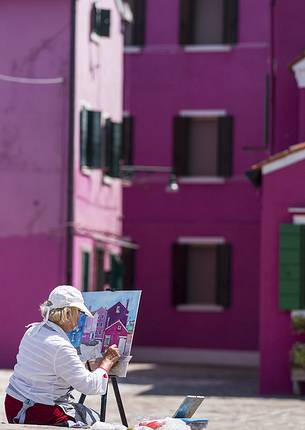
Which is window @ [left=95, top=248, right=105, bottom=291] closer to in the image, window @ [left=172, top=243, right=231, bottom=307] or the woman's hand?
window @ [left=172, top=243, right=231, bottom=307]

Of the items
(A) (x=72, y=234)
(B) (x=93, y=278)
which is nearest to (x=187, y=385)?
(A) (x=72, y=234)

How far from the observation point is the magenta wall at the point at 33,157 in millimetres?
25141

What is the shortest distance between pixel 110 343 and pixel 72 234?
14887 mm

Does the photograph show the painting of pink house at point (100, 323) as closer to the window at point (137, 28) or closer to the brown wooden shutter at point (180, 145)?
the brown wooden shutter at point (180, 145)

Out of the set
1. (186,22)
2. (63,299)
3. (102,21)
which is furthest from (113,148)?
(63,299)

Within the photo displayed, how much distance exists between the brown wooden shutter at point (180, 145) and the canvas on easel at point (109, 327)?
2016 centimetres

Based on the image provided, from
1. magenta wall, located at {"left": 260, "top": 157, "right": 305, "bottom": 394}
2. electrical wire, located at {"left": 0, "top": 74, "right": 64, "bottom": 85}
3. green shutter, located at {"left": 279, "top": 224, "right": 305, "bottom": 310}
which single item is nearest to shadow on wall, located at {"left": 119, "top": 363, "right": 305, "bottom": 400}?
magenta wall, located at {"left": 260, "top": 157, "right": 305, "bottom": 394}

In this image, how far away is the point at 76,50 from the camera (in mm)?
25562

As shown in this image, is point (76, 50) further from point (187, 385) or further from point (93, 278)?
point (187, 385)

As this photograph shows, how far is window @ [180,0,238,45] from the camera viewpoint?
102 feet

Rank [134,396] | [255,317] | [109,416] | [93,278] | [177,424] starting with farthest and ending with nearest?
[255,317] → [93,278] → [134,396] → [109,416] → [177,424]

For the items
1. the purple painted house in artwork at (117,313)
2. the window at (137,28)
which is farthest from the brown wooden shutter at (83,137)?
the purple painted house in artwork at (117,313)

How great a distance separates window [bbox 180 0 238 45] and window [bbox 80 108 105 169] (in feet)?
18.4

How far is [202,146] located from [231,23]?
9.49ft
